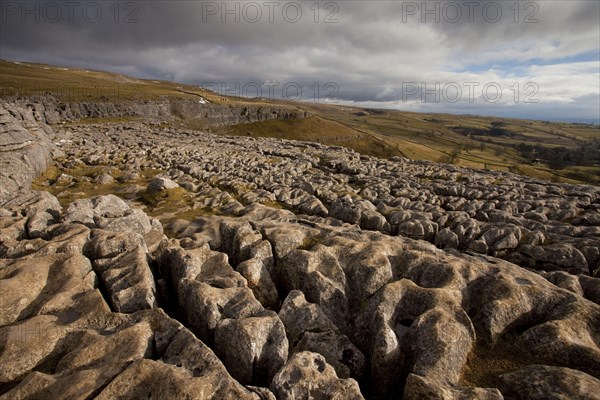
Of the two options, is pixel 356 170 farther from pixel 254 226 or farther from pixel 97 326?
pixel 97 326

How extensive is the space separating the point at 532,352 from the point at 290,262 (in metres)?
14.7

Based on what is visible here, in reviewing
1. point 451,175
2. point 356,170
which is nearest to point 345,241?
point 356,170

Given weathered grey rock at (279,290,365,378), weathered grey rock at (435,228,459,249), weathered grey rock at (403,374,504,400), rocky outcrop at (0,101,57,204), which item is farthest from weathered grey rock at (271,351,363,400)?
rocky outcrop at (0,101,57,204)

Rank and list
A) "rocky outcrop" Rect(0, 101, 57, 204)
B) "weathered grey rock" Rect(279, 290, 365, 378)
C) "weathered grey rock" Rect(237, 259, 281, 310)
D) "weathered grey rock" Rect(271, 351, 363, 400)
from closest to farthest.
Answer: "weathered grey rock" Rect(271, 351, 363, 400) < "weathered grey rock" Rect(279, 290, 365, 378) < "weathered grey rock" Rect(237, 259, 281, 310) < "rocky outcrop" Rect(0, 101, 57, 204)

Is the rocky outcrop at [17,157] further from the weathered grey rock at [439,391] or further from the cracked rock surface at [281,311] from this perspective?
the weathered grey rock at [439,391]

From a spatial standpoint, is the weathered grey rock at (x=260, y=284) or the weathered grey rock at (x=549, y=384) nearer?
the weathered grey rock at (x=549, y=384)

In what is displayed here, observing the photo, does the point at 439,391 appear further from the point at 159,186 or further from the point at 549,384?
the point at 159,186

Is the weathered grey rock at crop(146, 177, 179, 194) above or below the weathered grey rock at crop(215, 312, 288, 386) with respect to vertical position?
above

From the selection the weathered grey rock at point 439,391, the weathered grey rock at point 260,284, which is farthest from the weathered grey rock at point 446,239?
the weathered grey rock at point 439,391

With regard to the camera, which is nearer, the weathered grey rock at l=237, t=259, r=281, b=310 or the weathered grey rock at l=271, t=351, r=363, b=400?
the weathered grey rock at l=271, t=351, r=363, b=400

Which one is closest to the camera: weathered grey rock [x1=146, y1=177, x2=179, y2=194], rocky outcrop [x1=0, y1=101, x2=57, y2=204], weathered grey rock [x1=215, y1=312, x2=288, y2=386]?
weathered grey rock [x1=215, y1=312, x2=288, y2=386]

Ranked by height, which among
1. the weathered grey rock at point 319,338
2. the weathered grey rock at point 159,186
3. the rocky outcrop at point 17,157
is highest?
the rocky outcrop at point 17,157

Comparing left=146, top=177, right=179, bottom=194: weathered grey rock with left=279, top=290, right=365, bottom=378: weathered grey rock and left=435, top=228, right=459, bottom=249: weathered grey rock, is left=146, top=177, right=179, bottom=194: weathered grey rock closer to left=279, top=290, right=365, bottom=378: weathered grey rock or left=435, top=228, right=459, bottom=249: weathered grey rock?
left=279, top=290, right=365, bottom=378: weathered grey rock

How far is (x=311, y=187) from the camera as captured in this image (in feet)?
200
